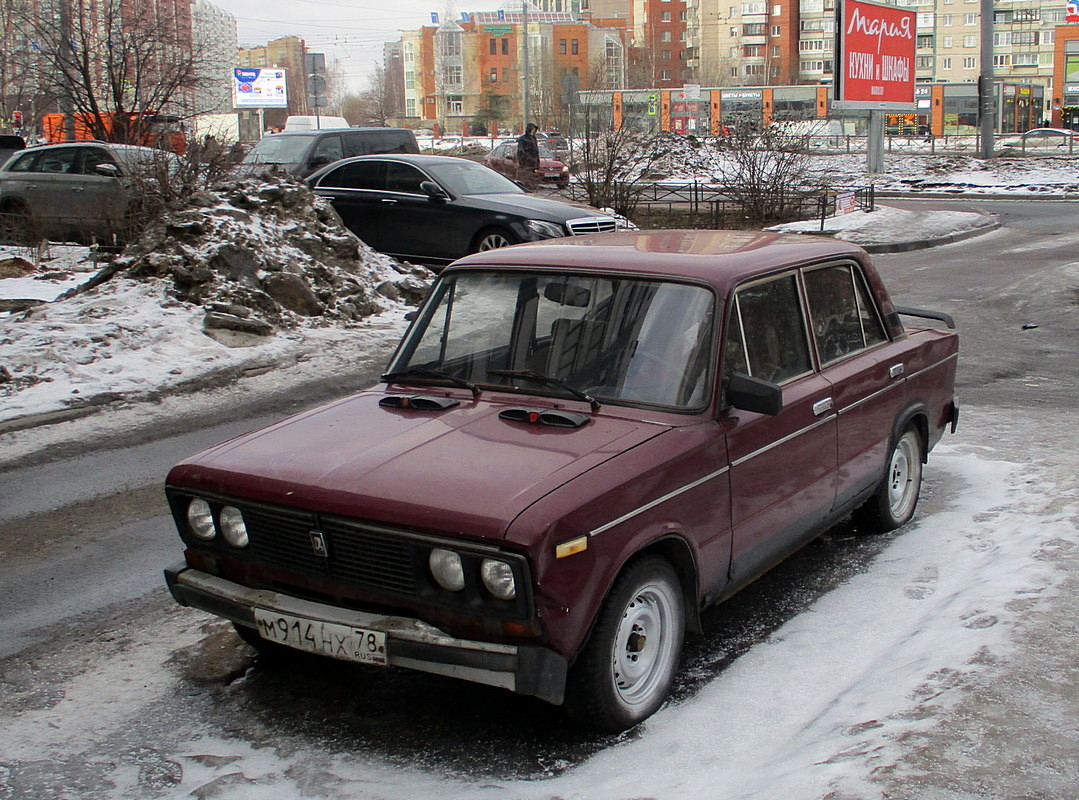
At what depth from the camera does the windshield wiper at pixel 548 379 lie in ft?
13.5

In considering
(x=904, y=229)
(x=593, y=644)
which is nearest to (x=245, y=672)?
(x=593, y=644)

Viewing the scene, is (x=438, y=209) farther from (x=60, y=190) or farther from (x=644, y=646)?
(x=644, y=646)

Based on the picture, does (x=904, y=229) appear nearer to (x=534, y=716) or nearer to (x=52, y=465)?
(x=52, y=465)

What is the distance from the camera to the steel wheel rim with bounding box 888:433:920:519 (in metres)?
5.74

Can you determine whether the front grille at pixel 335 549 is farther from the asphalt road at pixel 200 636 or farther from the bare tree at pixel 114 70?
the bare tree at pixel 114 70

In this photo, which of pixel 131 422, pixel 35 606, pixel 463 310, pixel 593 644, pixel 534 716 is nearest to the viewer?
pixel 593 644

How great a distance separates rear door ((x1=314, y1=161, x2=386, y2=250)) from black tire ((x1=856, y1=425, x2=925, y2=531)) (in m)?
10.7

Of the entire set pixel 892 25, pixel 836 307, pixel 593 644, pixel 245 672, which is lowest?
pixel 245 672

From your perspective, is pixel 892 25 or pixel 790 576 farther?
pixel 892 25

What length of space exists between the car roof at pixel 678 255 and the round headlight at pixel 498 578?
1.52 m

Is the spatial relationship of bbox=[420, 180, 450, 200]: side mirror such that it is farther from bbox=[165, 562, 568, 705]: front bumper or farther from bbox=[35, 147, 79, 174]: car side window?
bbox=[165, 562, 568, 705]: front bumper

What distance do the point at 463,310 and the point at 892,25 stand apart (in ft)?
102

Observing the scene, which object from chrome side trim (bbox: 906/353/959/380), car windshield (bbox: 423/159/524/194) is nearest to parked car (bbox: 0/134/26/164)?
car windshield (bbox: 423/159/524/194)

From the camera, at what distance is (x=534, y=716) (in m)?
3.89
